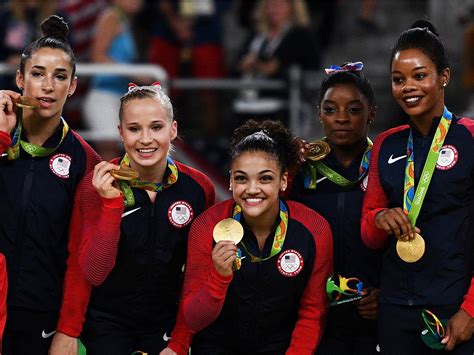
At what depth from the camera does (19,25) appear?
847 cm

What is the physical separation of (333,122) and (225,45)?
5.07 m

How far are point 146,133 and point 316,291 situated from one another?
39.8 inches

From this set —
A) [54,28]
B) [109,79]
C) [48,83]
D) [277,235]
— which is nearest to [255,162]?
[277,235]

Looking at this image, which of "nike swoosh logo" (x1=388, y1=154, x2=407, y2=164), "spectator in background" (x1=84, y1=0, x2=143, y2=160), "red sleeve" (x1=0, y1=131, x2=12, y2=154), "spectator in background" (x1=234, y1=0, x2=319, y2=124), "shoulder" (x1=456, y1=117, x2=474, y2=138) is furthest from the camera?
"spectator in background" (x1=234, y1=0, x2=319, y2=124)

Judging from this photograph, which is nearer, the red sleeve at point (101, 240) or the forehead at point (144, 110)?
the red sleeve at point (101, 240)

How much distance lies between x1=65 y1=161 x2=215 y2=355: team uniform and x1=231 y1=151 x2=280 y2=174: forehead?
1.08ft

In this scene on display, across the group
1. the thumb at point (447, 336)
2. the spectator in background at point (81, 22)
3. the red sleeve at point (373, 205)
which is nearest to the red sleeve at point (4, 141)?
the red sleeve at point (373, 205)

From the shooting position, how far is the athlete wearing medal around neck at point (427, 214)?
4.59m

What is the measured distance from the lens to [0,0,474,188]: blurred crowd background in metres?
8.27

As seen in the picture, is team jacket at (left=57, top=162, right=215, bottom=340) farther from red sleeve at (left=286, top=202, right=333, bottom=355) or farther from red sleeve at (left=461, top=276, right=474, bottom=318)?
red sleeve at (left=461, top=276, right=474, bottom=318)

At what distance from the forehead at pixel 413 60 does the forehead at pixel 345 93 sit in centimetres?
50

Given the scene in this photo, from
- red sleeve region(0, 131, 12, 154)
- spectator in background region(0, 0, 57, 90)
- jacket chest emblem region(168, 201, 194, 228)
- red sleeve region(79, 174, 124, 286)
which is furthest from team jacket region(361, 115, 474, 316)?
spectator in background region(0, 0, 57, 90)

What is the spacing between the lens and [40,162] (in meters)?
5.05

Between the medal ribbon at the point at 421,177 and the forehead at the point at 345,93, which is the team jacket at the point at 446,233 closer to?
the medal ribbon at the point at 421,177
